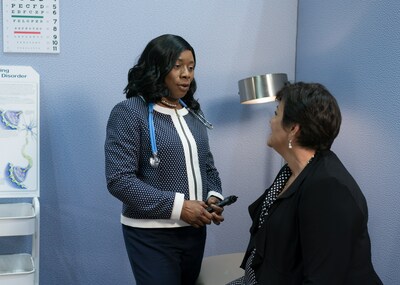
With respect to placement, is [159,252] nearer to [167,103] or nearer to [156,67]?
[167,103]

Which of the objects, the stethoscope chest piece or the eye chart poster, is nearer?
the stethoscope chest piece

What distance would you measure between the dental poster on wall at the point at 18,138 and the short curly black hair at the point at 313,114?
125 centimetres

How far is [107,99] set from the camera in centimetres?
240

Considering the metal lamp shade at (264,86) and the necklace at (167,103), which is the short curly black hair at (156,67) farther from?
the metal lamp shade at (264,86)

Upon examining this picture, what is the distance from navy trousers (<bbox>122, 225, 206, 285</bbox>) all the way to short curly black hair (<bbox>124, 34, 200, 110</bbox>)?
18.0 inches

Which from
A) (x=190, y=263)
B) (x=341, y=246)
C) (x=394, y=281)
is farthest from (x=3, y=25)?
(x=394, y=281)

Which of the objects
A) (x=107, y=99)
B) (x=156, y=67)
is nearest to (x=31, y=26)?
(x=107, y=99)

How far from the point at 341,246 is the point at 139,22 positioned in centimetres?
160

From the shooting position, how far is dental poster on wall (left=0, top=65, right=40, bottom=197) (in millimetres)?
2160

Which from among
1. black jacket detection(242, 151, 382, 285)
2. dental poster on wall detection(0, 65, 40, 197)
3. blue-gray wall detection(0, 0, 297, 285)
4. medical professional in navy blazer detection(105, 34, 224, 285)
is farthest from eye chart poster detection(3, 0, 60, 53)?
black jacket detection(242, 151, 382, 285)

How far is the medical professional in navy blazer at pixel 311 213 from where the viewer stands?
3.95ft

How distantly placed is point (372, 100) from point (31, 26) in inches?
59.7

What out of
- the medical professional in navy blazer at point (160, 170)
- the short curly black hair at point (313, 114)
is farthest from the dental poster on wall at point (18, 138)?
Answer: the short curly black hair at point (313, 114)

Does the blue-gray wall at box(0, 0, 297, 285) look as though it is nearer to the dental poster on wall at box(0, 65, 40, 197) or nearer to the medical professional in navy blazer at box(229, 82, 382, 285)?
the dental poster on wall at box(0, 65, 40, 197)
